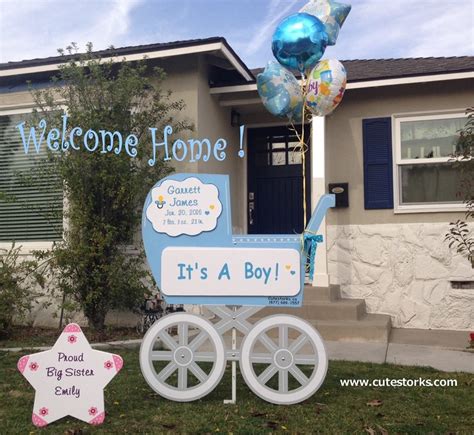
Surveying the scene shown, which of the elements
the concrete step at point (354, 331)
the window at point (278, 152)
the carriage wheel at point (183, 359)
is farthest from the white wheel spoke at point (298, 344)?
the window at point (278, 152)

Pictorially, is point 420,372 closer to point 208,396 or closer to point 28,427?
point 208,396

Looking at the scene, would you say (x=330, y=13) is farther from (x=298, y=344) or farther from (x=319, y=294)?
(x=319, y=294)

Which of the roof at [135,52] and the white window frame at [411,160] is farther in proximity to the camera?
the white window frame at [411,160]

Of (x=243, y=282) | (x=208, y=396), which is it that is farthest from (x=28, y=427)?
(x=243, y=282)

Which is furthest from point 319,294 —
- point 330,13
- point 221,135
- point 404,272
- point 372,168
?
point 330,13

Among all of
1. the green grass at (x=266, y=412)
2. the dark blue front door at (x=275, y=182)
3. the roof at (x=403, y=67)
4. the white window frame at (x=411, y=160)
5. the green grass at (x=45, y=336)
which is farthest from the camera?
the dark blue front door at (x=275, y=182)

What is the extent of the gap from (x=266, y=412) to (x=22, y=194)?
5318 millimetres

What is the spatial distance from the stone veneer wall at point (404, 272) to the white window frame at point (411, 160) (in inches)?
8.9

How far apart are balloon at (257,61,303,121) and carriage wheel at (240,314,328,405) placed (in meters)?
2.27

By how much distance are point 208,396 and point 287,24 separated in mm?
3340

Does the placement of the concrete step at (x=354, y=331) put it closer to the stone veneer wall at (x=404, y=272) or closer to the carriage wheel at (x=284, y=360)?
the stone veneer wall at (x=404, y=272)

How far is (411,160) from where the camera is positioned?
24.0 feet

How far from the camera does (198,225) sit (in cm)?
390

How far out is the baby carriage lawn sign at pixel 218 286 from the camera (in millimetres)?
3748
